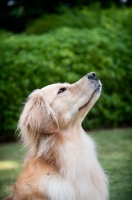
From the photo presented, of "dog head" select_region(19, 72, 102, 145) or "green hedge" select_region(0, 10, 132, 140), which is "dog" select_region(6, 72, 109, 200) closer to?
"dog head" select_region(19, 72, 102, 145)

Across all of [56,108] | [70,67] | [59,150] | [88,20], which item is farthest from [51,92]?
[88,20]

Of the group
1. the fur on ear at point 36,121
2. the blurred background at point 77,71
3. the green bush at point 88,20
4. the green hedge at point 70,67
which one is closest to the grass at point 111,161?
the blurred background at point 77,71

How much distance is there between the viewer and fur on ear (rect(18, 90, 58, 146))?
179 inches

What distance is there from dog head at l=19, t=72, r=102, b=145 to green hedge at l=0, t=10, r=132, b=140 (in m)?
5.10

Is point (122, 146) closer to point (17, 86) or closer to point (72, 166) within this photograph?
point (17, 86)

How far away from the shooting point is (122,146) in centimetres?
886

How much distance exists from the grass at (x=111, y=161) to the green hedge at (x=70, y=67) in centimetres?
51

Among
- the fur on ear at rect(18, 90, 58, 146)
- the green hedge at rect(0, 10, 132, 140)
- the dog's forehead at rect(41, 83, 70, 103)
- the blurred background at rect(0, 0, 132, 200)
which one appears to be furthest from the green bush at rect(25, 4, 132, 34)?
the fur on ear at rect(18, 90, 58, 146)

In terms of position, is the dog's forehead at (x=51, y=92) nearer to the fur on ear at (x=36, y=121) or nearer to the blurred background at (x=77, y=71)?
the fur on ear at (x=36, y=121)

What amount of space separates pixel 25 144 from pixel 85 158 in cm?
61

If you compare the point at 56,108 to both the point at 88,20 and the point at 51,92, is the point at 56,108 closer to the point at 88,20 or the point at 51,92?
the point at 51,92

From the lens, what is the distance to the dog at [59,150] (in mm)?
4426

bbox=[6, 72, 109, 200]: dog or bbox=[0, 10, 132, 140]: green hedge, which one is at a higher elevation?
bbox=[6, 72, 109, 200]: dog

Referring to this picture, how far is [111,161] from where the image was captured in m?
7.75
